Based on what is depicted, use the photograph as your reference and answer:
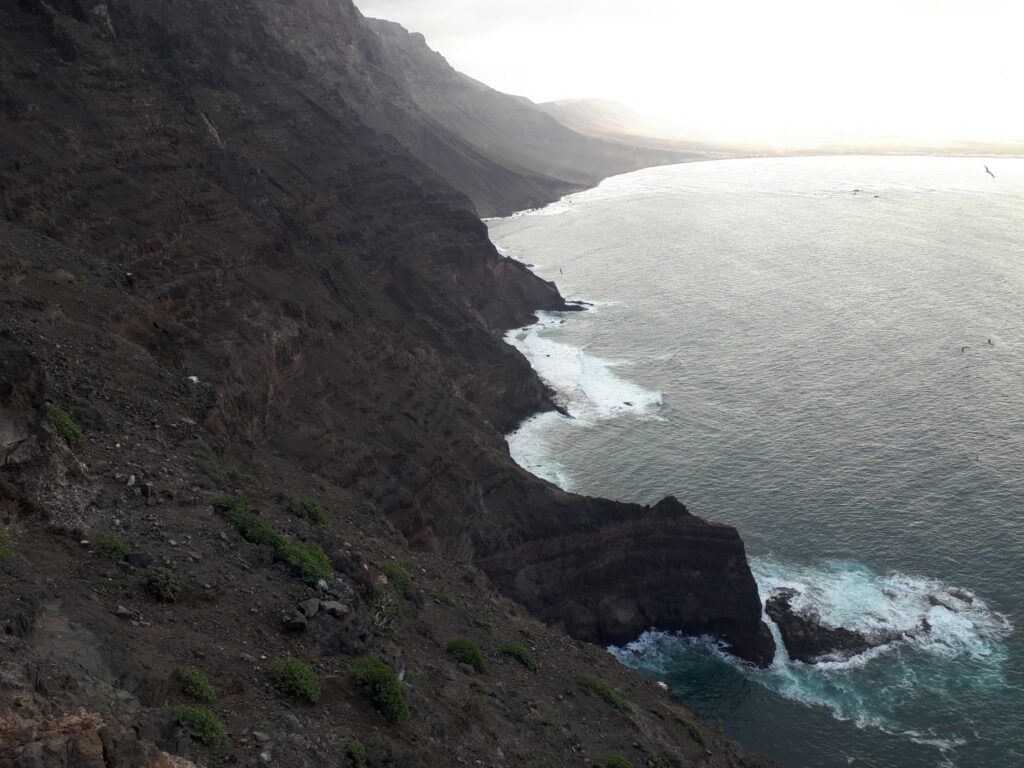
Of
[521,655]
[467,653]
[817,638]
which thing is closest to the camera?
[467,653]

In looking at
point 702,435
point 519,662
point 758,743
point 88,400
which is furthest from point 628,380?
point 88,400

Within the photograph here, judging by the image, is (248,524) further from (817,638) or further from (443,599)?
(817,638)

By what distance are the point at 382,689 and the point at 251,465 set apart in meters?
17.1

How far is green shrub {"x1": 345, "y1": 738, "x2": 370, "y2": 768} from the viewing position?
18078 mm

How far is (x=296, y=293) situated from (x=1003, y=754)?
46.9 metres

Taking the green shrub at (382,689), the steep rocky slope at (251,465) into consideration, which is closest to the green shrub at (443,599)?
the steep rocky slope at (251,465)

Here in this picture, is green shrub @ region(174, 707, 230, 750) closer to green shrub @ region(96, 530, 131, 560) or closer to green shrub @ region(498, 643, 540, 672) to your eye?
green shrub @ region(96, 530, 131, 560)

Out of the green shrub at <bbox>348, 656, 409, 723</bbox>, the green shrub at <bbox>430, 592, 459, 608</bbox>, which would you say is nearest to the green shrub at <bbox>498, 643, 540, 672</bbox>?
the green shrub at <bbox>430, 592, 459, 608</bbox>

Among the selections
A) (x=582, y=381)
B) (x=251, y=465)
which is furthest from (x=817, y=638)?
(x=582, y=381)

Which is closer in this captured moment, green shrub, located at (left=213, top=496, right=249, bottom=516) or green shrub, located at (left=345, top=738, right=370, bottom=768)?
green shrub, located at (left=345, top=738, right=370, bottom=768)

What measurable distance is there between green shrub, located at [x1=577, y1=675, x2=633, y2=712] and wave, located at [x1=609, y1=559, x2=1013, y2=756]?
53.9 ft

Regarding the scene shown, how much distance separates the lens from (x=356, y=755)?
18.1 metres

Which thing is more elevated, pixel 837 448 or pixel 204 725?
pixel 204 725

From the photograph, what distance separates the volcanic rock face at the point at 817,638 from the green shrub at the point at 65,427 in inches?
1612
